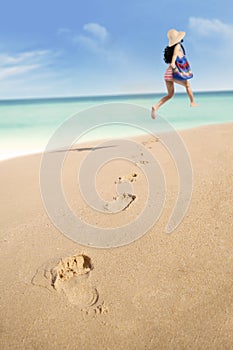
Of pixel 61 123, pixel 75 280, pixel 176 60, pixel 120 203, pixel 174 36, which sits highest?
pixel 174 36

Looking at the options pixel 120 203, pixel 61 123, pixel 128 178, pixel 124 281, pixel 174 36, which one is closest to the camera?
pixel 124 281

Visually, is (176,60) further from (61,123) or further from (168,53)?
(61,123)

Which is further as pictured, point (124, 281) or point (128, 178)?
point (128, 178)

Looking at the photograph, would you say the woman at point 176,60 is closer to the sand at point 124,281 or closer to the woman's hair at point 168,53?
the woman's hair at point 168,53

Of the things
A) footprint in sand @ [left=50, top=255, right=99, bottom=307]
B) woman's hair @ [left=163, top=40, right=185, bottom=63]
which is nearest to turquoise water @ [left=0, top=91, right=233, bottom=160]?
woman's hair @ [left=163, top=40, right=185, bottom=63]

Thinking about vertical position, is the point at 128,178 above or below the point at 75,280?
above

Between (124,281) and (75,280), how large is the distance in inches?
10.9

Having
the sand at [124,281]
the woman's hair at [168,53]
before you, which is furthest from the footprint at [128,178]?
the woman's hair at [168,53]

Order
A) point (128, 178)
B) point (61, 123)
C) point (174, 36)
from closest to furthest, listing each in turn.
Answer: point (128, 178) < point (174, 36) < point (61, 123)

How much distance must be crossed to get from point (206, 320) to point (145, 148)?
10.2 ft

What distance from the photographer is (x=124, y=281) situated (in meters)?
1.66

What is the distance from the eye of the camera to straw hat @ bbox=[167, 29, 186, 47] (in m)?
3.37

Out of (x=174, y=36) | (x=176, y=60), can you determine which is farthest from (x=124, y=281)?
(x=174, y=36)

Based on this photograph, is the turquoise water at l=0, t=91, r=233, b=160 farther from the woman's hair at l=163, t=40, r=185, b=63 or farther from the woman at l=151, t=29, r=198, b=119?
the woman's hair at l=163, t=40, r=185, b=63
